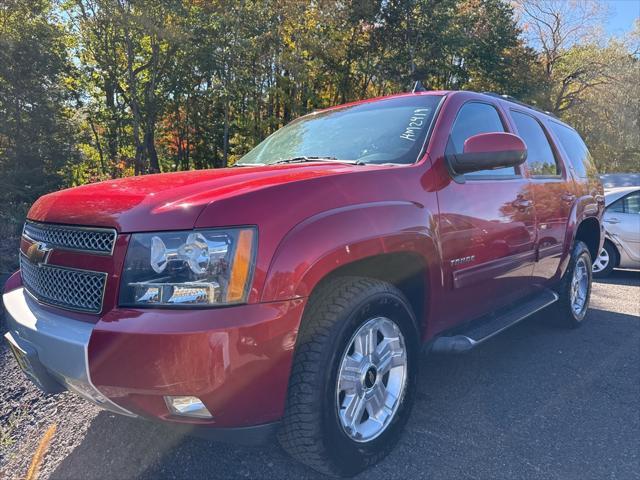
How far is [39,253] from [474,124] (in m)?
2.69

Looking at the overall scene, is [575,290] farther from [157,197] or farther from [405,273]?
[157,197]

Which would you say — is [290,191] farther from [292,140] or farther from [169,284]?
[292,140]

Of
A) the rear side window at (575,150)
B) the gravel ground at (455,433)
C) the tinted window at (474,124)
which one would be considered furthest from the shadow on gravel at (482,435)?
the rear side window at (575,150)

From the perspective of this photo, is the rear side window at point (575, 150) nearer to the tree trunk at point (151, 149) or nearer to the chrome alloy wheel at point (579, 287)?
the chrome alloy wheel at point (579, 287)

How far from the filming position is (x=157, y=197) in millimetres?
2082

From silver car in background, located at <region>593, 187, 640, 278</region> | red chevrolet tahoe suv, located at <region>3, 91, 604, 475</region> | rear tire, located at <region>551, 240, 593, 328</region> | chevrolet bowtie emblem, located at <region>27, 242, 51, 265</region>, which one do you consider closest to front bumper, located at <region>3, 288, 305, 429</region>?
red chevrolet tahoe suv, located at <region>3, 91, 604, 475</region>

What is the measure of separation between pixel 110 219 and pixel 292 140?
1.88 m

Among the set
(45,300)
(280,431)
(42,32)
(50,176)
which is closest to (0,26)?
(42,32)

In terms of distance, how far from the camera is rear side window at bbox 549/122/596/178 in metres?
4.78

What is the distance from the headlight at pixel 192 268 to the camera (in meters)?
1.85

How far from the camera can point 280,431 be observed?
2.13 m

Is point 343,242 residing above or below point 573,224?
above

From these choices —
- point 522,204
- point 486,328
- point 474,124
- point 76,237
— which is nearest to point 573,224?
point 522,204

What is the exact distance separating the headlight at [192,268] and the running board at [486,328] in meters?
1.47
